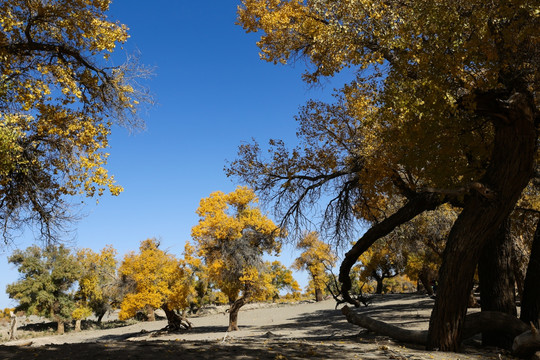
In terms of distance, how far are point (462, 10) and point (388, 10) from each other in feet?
5.10

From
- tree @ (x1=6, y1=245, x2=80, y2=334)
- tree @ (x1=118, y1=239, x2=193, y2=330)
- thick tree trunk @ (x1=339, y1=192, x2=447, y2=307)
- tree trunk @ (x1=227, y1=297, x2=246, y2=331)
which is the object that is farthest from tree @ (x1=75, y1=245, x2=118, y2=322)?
thick tree trunk @ (x1=339, y1=192, x2=447, y2=307)

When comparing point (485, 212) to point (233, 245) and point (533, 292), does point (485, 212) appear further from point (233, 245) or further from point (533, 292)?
point (233, 245)

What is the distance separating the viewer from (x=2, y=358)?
19.4ft

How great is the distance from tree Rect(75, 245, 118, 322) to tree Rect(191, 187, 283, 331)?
653 inches

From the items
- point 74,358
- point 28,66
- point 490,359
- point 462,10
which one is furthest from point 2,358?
point 462,10

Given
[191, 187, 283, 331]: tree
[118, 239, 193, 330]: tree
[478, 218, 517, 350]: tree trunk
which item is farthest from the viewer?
[118, 239, 193, 330]: tree

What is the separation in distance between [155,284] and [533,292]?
62.9 feet

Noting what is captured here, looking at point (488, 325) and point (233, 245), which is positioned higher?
point (233, 245)

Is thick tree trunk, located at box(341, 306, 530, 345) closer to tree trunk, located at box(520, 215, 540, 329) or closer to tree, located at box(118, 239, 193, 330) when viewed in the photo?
tree trunk, located at box(520, 215, 540, 329)

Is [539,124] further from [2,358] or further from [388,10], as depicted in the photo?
[2,358]

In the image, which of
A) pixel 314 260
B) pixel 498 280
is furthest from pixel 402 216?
pixel 314 260

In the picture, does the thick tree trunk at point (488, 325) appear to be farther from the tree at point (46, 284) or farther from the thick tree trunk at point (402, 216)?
the tree at point (46, 284)

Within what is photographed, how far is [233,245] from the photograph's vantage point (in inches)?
798

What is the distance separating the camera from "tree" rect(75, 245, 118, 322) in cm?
3584
